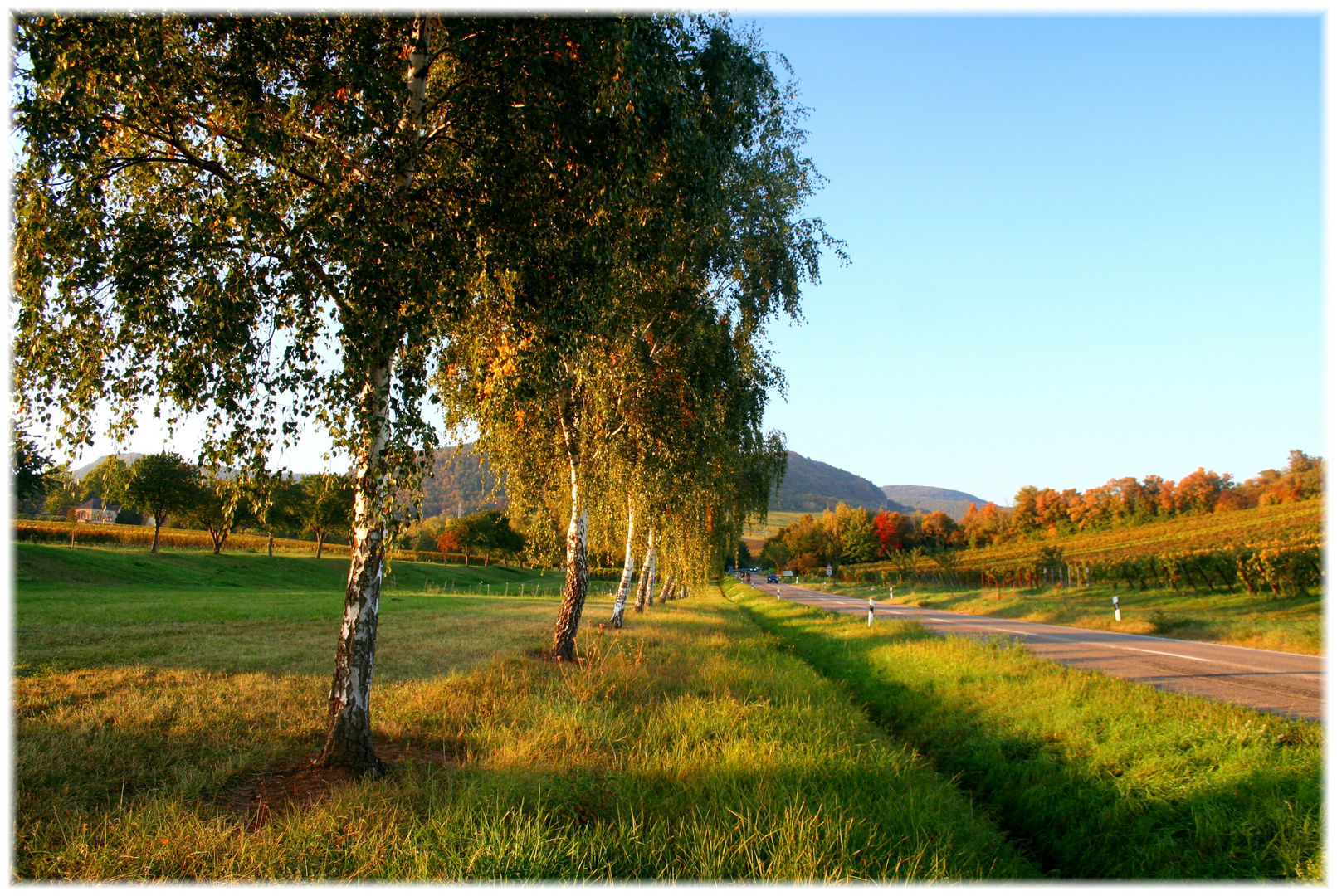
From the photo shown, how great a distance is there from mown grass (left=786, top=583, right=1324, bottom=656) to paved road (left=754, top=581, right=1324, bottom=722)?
1.18m

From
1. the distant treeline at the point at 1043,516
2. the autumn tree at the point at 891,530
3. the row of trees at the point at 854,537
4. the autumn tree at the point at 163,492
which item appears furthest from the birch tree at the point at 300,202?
the autumn tree at the point at 891,530

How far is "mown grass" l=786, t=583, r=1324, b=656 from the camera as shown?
16.9 metres

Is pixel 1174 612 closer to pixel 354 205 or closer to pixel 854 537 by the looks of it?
pixel 354 205

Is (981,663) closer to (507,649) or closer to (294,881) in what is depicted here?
A: (507,649)

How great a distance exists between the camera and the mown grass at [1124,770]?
5164 mm

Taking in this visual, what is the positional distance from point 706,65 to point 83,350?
629 centimetres

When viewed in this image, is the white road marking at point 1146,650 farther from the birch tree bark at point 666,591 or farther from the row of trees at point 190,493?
the birch tree bark at point 666,591

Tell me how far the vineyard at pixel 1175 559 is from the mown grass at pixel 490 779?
32394 millimetres

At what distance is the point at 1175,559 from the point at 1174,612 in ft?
43.1

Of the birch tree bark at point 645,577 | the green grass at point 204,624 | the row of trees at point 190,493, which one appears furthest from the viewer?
the birch tree bark at point 645,577

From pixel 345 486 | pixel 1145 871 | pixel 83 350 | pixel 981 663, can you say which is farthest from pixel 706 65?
pixel 981 663

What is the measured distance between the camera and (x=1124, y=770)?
6.62 m

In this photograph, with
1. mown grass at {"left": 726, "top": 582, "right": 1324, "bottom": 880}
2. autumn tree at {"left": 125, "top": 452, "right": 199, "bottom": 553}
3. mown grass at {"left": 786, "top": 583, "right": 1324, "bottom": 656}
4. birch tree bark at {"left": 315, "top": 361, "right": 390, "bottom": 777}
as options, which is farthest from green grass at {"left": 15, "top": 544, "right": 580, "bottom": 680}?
mown grass at {"left": 786, "top": 583, "right": 1324, "bottom": 656}

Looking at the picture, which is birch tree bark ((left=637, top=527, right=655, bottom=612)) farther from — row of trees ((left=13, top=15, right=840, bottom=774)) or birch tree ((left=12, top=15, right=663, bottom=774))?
birch tree ((left=12, top=15, right=663, bottom=774))
